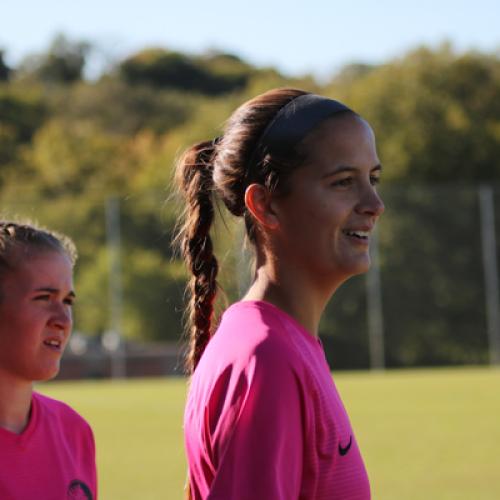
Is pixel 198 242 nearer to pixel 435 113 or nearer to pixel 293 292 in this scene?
pixel 293 292

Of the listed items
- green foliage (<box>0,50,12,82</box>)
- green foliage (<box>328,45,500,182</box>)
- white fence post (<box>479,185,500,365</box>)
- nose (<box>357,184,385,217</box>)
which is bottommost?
white fence post (<box>479,185,500,365</box>)

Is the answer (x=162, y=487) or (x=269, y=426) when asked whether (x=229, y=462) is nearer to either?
(x=269, y=426)

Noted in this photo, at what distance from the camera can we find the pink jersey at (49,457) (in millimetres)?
2584

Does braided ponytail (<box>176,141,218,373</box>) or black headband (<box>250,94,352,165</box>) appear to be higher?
black headband (<box>250,94,352,165</box>)

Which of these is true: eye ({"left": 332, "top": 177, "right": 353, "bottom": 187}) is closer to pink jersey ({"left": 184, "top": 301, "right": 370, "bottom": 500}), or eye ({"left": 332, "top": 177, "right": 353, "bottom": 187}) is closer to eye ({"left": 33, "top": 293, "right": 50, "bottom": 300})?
pink jersey ({"left": 184, "top": 301, "right": 370, "bottom": 500})

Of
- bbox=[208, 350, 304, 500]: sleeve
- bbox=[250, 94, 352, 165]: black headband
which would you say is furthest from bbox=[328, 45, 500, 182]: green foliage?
bbox=[208, 350, 304, 500]: sleeve

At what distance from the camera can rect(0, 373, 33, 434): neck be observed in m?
2.68

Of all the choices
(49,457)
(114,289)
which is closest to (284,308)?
(49,457)

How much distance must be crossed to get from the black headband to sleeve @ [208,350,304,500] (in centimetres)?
39

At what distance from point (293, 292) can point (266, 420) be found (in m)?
0.31

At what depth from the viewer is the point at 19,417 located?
2.70 m

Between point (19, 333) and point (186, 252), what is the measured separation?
0.47 meters

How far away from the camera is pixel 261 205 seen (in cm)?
207

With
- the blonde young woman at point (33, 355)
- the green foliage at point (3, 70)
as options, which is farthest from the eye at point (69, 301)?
the green foliage at point (3, 70)
